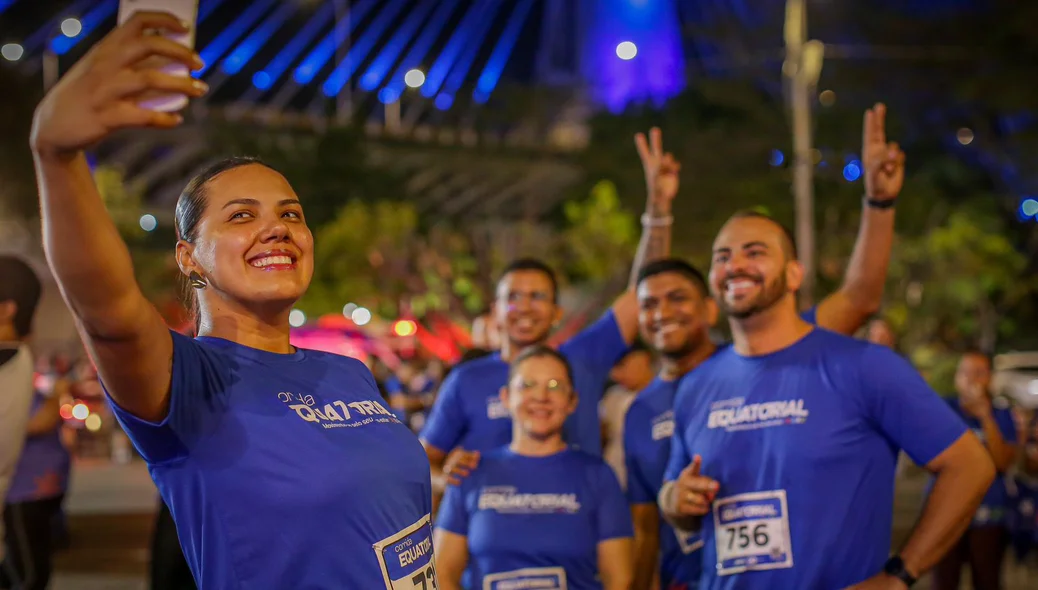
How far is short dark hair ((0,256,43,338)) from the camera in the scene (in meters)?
4.35

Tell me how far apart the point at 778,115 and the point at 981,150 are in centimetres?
747

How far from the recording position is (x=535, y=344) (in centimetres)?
509

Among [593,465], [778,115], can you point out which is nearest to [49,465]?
[593,465]

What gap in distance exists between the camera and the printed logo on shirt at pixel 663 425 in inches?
176

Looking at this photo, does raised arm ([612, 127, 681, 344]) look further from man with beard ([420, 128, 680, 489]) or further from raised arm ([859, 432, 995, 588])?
raised arm ([859, 432, 995, 588])

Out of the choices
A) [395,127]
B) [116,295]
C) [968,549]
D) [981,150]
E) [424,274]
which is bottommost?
[968,549]

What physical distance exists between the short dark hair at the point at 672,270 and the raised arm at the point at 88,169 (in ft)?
10.2

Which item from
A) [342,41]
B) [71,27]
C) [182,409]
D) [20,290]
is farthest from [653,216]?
[342,41]

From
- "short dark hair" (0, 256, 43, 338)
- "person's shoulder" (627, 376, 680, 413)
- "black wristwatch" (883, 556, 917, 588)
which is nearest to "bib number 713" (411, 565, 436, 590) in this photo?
"black wristwatch" (883, 556, 917, 588)

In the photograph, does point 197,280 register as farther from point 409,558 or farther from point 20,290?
point 20,290

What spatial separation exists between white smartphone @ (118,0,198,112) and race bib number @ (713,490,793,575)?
87.8 inches

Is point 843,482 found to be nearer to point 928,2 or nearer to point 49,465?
point 49,465

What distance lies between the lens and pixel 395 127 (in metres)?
59.7

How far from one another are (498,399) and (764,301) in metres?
1.78
